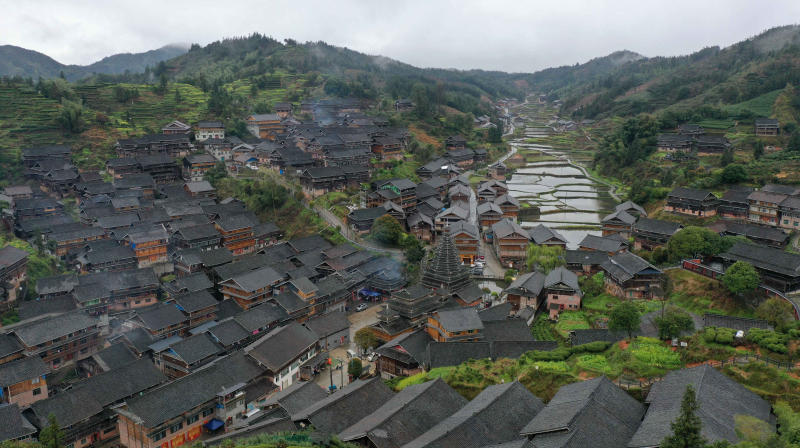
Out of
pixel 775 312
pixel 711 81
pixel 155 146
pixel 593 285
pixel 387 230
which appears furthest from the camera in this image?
pixel 711 81

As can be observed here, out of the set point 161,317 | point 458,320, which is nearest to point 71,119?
point 161,317

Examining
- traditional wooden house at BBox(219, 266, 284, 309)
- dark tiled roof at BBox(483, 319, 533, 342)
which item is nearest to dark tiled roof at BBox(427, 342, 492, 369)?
dark tiled roof at BBox(483, 319, 533, 342)

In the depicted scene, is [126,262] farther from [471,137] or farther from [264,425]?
[471,137]

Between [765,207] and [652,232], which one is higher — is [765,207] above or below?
above

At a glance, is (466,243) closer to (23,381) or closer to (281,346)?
(281,346)

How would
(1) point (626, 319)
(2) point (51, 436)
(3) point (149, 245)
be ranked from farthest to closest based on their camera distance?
(3) point (149, 245)
(1) point (626, 319)
(2) point (51, 436)

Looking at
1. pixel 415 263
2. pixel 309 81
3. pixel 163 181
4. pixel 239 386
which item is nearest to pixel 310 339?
pixel 239 386

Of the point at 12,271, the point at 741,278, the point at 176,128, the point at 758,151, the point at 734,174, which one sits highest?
the point at 176,128

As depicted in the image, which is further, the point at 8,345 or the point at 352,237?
the point at 352,237
